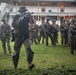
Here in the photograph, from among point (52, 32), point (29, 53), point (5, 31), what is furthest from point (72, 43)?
point (52, 32)

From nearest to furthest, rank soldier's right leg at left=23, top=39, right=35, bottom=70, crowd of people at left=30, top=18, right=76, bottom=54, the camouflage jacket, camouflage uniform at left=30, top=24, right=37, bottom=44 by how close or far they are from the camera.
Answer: soldier's right leg at left=23, top=39, right=35, bottom=70 < the camouflage jacket < crowd of people at left=30, top=18, right=76, bottom=54 < camouflage uniform at left=30, top=24, right=37, bottom=44

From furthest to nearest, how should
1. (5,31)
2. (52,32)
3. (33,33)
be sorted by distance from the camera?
(33,33)
(52,32)
(5,31)

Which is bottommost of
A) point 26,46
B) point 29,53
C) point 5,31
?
point 5,31

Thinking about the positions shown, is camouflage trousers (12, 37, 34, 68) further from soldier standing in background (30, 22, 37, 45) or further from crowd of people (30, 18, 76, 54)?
soldier standing in background (30, 22, 37, 45)

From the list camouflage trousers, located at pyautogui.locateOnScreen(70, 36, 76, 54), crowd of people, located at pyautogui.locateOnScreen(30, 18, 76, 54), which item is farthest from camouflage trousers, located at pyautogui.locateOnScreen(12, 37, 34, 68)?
crowd of people, located at pyautogui.locateOnScreen(30, 18, 76, 54)

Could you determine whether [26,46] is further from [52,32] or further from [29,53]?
[52,32]

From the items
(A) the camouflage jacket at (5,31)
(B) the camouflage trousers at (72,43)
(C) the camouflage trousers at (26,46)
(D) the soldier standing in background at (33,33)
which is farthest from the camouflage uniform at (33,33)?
(C) the camouflage trousers at (26,46)

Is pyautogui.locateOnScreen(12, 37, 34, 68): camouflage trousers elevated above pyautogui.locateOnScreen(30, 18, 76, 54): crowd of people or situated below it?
above

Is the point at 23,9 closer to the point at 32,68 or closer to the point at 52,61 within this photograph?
the point at 32,68

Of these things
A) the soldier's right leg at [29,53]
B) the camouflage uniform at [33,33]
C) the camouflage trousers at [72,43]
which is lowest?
the camouflage uniform at [33,33]

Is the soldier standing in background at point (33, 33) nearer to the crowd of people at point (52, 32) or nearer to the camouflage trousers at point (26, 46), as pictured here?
the crowd of people at point (52, 32)

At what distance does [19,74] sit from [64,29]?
13298 mm

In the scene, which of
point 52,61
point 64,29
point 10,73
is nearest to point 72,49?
point 52,61

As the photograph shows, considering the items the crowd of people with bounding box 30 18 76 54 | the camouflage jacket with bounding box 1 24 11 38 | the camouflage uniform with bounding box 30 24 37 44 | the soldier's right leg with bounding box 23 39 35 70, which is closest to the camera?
the soldier's right leg with bounding box 23 39 35 70
